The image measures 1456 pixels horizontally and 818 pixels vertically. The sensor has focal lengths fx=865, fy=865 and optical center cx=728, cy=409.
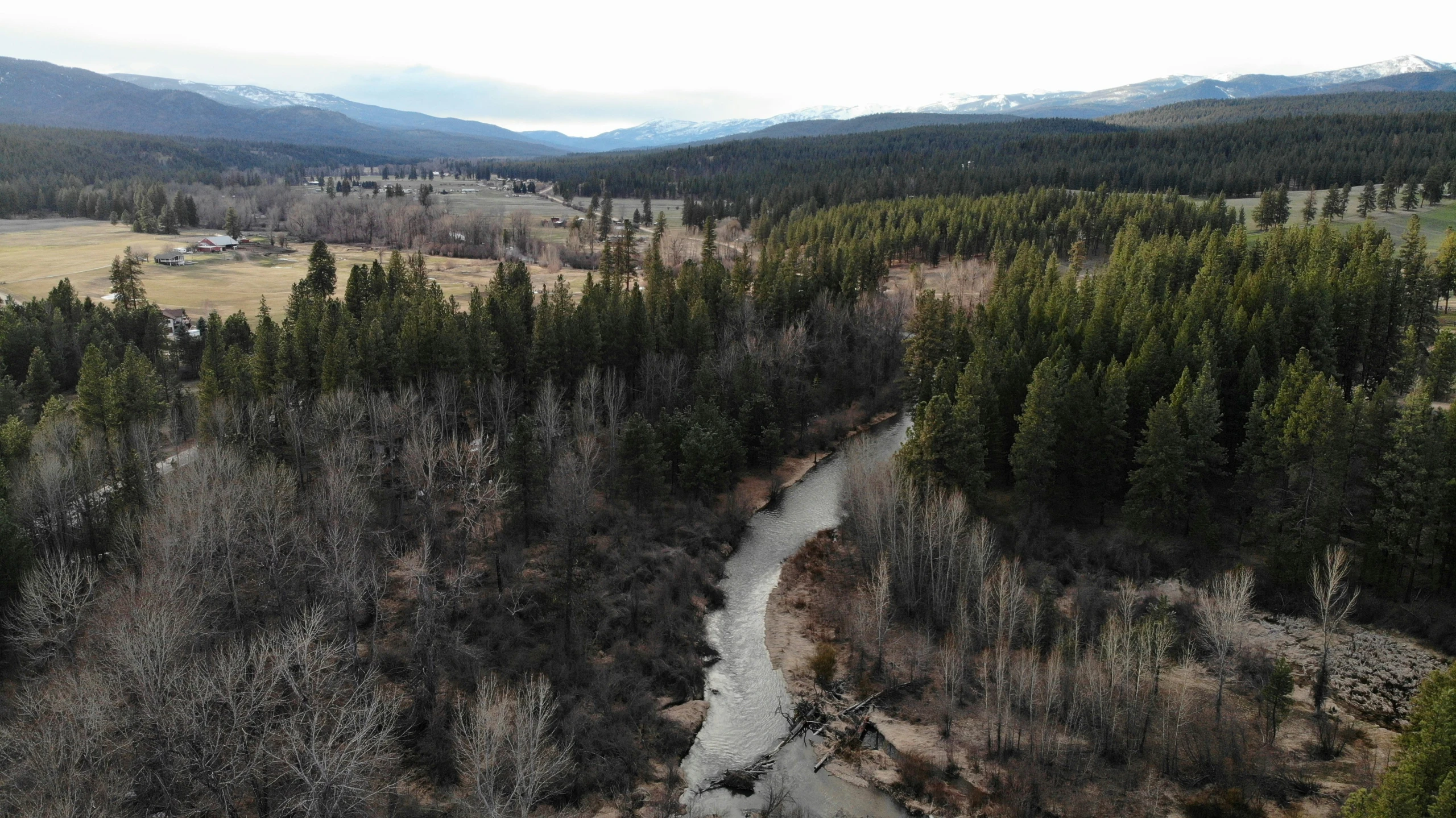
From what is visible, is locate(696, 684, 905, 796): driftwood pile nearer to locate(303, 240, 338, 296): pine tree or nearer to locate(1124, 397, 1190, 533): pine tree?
locate(1124, 397, 1190, 533): pine tree

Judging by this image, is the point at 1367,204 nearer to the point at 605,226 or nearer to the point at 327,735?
the point at 605,226

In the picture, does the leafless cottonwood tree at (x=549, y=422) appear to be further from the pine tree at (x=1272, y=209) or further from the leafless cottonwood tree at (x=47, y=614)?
the pine tree at (x=1272, y=209)

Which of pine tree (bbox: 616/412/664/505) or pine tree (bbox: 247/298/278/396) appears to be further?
pine tree (bbox: 247/298/278/396)

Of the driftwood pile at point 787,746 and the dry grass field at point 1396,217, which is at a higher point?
the dry grass field at point 1396,217

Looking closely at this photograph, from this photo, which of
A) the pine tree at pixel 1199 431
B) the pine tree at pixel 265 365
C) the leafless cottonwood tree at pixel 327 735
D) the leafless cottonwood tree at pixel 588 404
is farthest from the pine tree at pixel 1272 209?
the leafless cottonwood tree at pixel 327 735

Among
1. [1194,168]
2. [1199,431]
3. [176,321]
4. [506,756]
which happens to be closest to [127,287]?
[176,321]

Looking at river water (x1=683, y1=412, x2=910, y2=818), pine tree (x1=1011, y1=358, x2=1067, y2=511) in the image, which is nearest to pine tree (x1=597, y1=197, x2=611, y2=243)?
river water (x1=683, y1=412, x2=910, y2=818)
